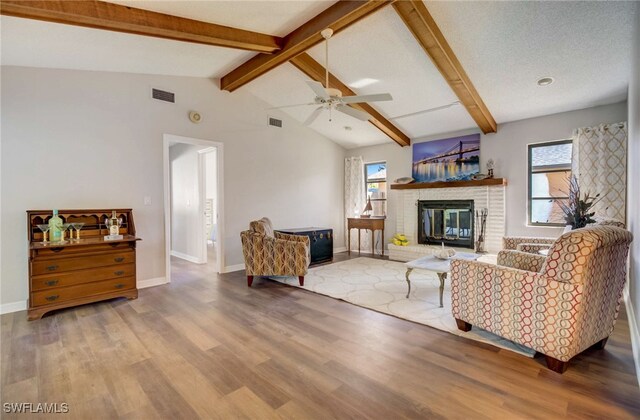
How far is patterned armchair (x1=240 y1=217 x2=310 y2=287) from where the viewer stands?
4090mm

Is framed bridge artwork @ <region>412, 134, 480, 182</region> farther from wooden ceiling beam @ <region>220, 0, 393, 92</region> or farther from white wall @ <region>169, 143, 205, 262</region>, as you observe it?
white wall @ <region>169, 143, 205, 262</region>

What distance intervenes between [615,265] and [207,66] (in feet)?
16.5

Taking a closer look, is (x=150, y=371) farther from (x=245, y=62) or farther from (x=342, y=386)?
(x=245, y=62)

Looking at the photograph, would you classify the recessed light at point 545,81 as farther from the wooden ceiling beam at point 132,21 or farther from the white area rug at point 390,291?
the wooden ceiling beam at point 132,21

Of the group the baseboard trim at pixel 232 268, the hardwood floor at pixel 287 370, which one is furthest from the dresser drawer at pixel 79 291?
the baseboard trim at pixel 232 268

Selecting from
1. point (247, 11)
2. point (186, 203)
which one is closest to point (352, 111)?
point (247, 11)

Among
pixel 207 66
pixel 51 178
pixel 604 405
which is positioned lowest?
pixel 604 405

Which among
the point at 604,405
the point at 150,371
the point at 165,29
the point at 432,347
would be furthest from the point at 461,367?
the point at 165,29

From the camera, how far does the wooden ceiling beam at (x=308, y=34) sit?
2.92m

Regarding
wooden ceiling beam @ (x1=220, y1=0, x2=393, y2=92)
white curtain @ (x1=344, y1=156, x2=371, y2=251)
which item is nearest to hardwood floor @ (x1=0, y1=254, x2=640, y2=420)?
wooden ceiling beam @ (x1=220, y1=0, x2=393, y2=92)

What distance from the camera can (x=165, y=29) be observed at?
2883 mm

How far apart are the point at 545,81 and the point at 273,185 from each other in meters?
4.50

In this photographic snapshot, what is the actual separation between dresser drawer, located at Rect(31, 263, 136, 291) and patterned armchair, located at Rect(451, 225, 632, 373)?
3.78 metres

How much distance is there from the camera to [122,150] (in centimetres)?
398
